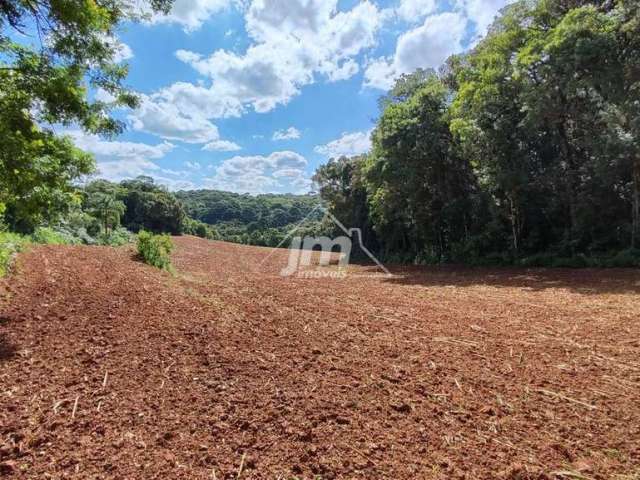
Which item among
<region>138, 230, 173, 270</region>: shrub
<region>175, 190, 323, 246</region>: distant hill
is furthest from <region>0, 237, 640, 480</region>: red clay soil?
<region>175, 190, 323, 246</region>: distant hill

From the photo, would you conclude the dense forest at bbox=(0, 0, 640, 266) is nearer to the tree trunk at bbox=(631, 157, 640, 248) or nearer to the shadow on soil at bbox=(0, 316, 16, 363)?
the tree trunk at bbox=(631, 157, 640, 248)

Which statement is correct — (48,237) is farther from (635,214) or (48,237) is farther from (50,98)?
(635,214)

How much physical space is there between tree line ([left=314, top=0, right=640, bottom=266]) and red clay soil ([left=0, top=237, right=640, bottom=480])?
6.98 metres

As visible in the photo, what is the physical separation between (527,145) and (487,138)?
1655 millimetres

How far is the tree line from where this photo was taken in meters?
8.62

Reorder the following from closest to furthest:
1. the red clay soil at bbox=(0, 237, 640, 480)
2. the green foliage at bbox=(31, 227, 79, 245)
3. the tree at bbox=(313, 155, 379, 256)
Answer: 1. the red clay soil at bbox=(0, 237, 640, 480)
2. the green foliage at bbox=(31, 227, 79, 245)
3. the tree at bbox=(313, 155, 379, 256)

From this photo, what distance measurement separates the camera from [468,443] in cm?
195

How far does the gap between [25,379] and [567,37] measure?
1162 cm

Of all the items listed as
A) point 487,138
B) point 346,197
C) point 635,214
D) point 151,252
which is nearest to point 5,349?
point 151,252

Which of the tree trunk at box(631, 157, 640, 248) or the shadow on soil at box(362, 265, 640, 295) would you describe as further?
the tree trunk at box(631, 157, 640, 248)

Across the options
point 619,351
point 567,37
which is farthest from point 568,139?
point 619,351

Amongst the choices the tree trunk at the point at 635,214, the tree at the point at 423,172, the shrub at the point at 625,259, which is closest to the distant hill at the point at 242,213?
the tree at the point at 423,172

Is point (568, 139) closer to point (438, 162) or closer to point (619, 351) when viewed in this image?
point (438, 162)

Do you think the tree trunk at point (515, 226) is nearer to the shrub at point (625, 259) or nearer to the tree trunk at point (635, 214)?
the shrub at point (625, 259)
